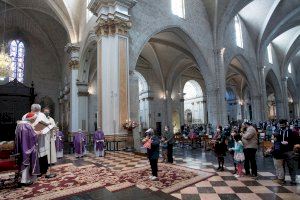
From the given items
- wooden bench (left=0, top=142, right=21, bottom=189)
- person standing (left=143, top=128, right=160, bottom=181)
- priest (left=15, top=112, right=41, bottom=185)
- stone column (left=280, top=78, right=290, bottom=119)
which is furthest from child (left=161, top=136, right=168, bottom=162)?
stone column (left=280, top=78, right=290, bottom=119)

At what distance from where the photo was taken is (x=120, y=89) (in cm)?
1130

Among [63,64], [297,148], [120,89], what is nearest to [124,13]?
[120,89]

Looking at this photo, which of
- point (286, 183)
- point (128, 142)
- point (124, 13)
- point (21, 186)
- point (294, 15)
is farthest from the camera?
point (294, 15)

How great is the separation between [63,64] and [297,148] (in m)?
22.2

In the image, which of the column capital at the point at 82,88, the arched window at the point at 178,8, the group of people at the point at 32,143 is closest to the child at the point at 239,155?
the group of people at the point at 32,143

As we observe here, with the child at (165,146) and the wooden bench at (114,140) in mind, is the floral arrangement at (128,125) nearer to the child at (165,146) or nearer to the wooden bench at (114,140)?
the wooden bench at (114,140)

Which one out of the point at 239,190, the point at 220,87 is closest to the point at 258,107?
the point at 220,87

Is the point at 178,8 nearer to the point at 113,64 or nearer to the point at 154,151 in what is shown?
the point at 113,64

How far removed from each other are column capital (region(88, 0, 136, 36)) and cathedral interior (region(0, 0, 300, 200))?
6 centimetres

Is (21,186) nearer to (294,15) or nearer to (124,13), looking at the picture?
(124,13)

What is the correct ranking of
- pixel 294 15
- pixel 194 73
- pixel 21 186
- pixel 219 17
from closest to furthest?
pixel 21 186
pixel 219 17
pixel 294 15
pixel 194 73

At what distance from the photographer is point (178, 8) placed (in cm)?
1686

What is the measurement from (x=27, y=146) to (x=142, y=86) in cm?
2036

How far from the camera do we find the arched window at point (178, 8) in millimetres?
16562
